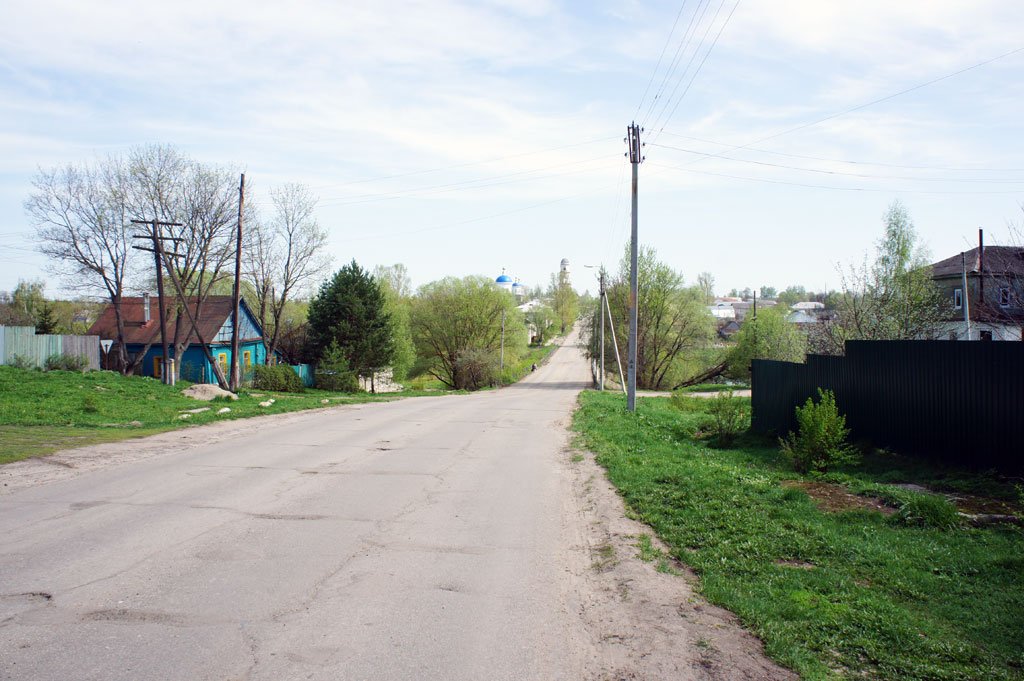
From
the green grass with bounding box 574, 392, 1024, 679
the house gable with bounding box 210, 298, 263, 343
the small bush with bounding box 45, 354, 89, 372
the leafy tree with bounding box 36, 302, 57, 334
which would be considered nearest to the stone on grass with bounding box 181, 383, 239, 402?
the small bush with bounding box 45, 354, 89, 372

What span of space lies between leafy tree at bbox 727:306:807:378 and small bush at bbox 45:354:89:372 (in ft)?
130

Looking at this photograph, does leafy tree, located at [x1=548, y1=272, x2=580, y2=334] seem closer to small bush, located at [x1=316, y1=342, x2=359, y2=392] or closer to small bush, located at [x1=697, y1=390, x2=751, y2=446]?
small bush, located at [x1=316, y1=342, x2=359, y2=392]

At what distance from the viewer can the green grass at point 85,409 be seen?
14.1m

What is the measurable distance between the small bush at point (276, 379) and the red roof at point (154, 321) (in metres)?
5.57

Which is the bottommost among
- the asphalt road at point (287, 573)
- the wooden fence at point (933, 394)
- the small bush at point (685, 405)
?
the asphalt road at point (287, 573)

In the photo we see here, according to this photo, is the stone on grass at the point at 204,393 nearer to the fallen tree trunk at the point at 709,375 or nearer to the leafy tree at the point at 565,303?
the fallen tree trunk at the point at 709,375

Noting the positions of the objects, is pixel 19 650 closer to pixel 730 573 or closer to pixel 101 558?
A: pixel 101 558

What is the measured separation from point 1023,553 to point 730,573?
2.71 m

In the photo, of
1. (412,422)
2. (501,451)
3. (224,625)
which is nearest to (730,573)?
(224,625)

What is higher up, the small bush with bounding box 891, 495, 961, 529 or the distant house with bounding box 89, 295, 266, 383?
the distant house with bounding box 89, 295, 266, 383

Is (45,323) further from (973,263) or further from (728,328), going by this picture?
(728,328)

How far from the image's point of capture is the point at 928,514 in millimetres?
7668

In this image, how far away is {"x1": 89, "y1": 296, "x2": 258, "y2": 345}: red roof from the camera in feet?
140

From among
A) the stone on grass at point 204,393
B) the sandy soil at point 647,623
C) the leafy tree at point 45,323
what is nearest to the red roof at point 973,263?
the sandy soil at point 647,623
